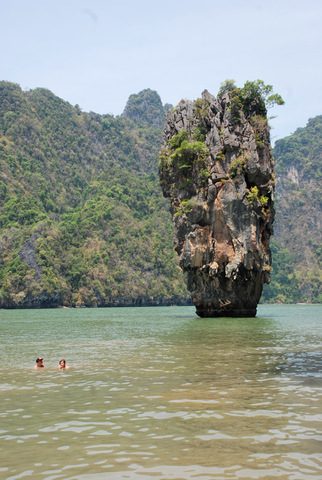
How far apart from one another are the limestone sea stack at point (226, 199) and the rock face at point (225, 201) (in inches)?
3.6

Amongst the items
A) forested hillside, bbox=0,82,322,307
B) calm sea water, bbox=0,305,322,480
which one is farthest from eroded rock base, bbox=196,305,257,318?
forested hillside, bbox=0,82,322,307

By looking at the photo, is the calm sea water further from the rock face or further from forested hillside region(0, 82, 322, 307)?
forested hillside region(0, 82, 322, 307)

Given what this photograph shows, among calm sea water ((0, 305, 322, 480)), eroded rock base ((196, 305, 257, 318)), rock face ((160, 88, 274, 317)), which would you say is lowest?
eroded rock base ((196, 305, 257, 318))

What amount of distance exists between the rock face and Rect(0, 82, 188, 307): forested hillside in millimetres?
72547

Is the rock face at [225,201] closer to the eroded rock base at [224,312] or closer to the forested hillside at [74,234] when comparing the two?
the eroded rock base at [224,312]

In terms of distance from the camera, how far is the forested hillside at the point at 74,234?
12925 centimetres

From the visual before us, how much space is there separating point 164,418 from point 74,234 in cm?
13901

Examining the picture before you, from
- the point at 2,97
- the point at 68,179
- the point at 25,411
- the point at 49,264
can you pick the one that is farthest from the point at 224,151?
the point at 2,97

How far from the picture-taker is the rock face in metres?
53.5

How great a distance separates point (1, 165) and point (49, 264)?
5054 cm

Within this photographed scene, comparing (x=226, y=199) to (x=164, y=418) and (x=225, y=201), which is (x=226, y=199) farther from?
(x=164, y=418)

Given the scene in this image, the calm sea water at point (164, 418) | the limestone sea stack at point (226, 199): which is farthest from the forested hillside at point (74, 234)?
the calm sea water at point (164, 418)

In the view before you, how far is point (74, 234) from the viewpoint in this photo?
148 meters

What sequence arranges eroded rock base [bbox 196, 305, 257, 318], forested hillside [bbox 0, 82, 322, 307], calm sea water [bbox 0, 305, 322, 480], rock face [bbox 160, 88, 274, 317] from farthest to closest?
forested hillside [bbox 0, 82, 322, 307] < eroded rock base [bbox 196, 305, 257, 318] < rock face [bbox 160, 88, 274, 317] < calm sea water [bbox 0, 305, 322, 480]
